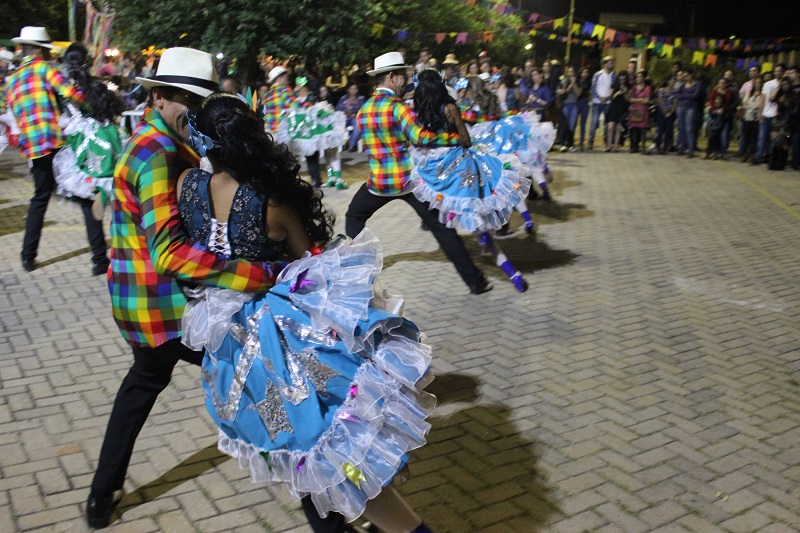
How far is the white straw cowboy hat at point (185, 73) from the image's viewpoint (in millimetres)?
3162

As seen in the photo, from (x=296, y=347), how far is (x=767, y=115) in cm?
1535

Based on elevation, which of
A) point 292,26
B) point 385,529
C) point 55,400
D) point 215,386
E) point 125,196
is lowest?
point 55,400

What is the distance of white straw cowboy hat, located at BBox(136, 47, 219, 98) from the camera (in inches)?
124

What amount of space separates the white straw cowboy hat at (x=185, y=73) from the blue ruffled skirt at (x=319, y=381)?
959 mm

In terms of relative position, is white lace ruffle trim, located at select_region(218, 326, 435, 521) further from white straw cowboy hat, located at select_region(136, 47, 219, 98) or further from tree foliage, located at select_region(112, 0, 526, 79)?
tree foliage, located at select_region(112, 0, 526, 79)

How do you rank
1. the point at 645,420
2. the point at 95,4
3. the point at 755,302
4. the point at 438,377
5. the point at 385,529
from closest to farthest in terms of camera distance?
the point at 385,529, the point at 645,420, the point at 438,377, the point at 755,302, the point at 95,4

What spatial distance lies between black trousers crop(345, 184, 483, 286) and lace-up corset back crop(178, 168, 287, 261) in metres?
3.78

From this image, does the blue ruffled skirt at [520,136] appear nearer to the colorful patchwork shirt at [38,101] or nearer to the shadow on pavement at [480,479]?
the colorful patchwork shirt at [38,101]

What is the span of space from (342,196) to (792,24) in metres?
31.1

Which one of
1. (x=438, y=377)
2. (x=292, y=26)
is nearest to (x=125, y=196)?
(x=438, y=377)

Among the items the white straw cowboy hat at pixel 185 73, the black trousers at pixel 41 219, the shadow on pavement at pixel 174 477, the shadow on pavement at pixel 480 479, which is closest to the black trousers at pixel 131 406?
the shadow on pavement at pixel 174 477

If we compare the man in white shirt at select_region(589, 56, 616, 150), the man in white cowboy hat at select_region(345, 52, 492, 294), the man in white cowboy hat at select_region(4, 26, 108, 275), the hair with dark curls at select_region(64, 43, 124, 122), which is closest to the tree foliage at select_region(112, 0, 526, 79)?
the man in white shirt at select_region(589, 56, 616, 150)

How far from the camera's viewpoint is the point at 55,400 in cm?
459

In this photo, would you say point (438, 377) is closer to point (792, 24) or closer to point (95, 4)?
point (95, 4)
